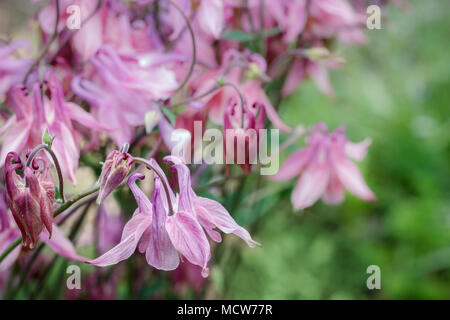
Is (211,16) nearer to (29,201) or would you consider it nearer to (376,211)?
(29,201)

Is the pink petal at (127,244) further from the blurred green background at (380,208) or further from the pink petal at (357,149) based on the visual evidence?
the blurred green background at (380,208)

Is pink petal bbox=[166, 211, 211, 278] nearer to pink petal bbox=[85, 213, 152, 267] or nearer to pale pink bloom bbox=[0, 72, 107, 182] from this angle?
pink petal bbox=[85, 213, 152, 267]

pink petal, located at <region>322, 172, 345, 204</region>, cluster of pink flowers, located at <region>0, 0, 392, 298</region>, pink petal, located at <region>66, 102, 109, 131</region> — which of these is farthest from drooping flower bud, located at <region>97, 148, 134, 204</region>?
pink petal, located at <region>322, 172, 345, 204</region>

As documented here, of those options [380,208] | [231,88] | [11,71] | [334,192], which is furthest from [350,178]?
[380,208]

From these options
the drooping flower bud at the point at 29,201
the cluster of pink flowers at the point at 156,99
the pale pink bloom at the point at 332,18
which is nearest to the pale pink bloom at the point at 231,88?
the cluster of pink flowers at the point at 156,99

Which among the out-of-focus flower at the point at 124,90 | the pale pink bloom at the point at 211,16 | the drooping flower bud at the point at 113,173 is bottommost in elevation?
the drooping flower bud at the point at 113,173
